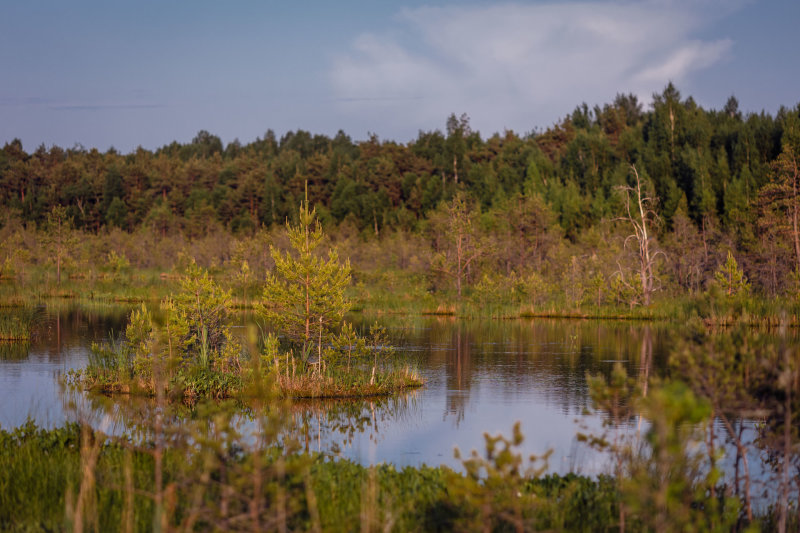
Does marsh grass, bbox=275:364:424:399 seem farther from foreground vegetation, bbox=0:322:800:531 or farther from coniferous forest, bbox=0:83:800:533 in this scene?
foreground vegetation, bbox=0:322:800:531

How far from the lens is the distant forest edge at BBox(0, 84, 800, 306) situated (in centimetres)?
4612

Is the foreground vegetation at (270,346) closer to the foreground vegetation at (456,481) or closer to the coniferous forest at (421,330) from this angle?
the coniferous forest at (421,330)

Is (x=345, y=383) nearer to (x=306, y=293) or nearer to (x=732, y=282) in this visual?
(x=306, y=293)

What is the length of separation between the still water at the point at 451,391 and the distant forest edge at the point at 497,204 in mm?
8677

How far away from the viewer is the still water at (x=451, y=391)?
13758mm

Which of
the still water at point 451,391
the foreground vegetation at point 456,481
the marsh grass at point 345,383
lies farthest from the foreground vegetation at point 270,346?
the foreground vegetation at point 456,481

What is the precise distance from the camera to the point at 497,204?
71.7m

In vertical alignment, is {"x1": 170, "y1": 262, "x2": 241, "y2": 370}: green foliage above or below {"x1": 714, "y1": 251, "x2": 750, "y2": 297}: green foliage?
below

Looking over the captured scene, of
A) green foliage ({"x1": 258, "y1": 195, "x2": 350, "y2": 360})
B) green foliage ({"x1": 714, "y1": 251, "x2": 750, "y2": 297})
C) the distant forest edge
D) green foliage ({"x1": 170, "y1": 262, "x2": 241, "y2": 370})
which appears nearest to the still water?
green foliage ({"x1": 258, "y1": 195, "x2": 350, "y2": 360})

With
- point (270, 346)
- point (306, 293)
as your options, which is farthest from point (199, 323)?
point (306, 293)

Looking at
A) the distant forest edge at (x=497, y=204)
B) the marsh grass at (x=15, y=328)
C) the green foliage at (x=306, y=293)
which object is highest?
the distant forest edge at (x=497, y=204)

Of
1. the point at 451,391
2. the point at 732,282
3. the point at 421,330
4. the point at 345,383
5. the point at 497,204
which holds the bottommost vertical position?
the point at 451,391

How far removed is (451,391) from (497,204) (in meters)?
53.6

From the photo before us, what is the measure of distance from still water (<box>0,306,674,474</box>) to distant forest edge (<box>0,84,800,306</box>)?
28.5 ft
